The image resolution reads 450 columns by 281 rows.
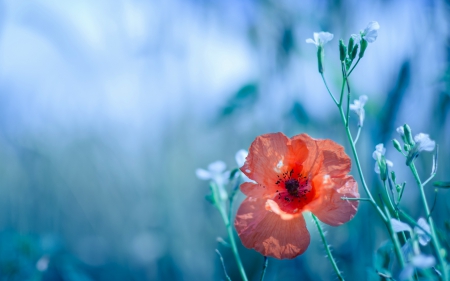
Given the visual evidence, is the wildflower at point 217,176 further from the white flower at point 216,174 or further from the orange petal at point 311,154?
→ the orange petal at point 311,154

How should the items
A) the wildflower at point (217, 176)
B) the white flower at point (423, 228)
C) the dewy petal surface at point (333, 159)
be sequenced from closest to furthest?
the white flower at point (423, 228) → the dewy petal surface at point (333, 159) → the wildflower at point (217, 176)

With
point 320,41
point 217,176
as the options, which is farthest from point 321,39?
point 217,176

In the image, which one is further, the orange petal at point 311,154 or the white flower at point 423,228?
the orange petal at point 311,154

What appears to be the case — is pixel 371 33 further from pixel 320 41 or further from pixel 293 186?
pixel 293 186

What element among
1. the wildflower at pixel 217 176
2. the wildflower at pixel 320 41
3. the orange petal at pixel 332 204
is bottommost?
the wildflower at pixel 217 176

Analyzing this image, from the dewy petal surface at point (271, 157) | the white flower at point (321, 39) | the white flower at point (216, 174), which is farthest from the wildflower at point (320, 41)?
the white flower at point (216, 174)

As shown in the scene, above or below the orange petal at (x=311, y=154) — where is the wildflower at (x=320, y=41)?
above

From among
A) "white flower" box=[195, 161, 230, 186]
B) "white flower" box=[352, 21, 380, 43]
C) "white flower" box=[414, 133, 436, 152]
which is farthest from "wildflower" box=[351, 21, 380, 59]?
"white flower" box=[195, 161, 230, 186]

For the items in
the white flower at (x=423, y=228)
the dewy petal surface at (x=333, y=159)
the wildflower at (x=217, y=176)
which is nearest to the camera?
the white flower at (x=423, y=228)

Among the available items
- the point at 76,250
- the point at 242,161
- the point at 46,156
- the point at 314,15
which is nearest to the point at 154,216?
the point at 76,250
